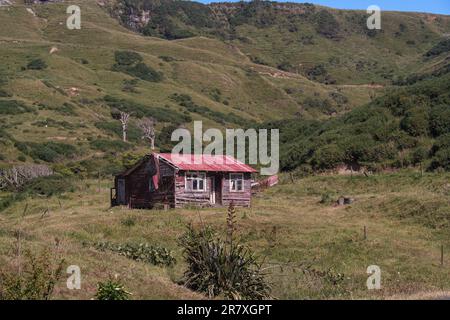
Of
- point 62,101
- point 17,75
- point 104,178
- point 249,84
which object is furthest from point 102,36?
point 104,178

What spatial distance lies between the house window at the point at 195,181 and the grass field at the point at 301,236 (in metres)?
3.10

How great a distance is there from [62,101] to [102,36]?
77.1m

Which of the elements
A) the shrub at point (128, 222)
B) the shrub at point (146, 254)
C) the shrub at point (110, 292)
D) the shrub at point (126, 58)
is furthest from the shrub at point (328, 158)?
→ the shrub at point (126, 58)

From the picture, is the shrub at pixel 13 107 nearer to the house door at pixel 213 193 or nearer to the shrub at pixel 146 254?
the house door at pixel 213 193

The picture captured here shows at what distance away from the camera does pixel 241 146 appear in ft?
257

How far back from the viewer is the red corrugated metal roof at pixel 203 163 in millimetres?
41688

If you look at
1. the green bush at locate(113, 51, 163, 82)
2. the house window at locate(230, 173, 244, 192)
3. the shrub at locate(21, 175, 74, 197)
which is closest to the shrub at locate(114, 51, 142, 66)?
the green bush at locate(113, 51, 163, 82)

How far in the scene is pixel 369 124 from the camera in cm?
5988

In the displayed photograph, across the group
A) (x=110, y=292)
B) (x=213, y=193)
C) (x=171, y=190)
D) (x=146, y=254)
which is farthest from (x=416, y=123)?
(x=110, y=292)

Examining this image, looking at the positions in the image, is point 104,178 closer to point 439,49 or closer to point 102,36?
point 102,36

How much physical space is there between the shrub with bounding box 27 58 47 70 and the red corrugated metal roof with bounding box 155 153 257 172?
267 ft

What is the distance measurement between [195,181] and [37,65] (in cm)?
8545

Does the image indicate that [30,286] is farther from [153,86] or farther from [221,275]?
[153,86]

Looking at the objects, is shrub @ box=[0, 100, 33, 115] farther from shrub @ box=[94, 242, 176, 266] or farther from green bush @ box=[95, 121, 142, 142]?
shrub @ box=[94, 242, 176, 266]
